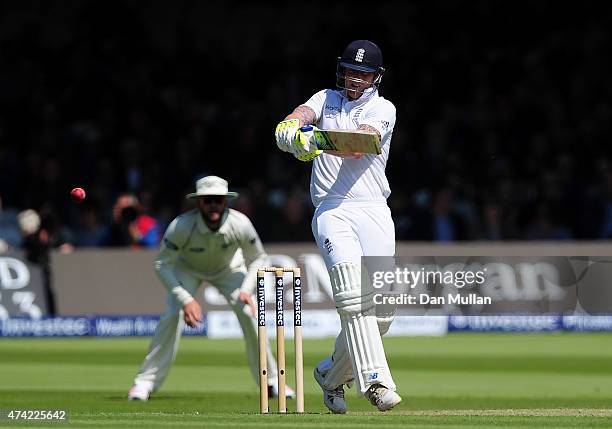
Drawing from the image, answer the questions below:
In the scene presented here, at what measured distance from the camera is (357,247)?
23.3ft

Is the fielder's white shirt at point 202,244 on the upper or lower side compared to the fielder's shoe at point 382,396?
upper

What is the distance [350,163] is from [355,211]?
0.25m

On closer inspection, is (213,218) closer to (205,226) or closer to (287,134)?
(205,226)

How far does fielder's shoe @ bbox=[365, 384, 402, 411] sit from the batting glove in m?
1.19

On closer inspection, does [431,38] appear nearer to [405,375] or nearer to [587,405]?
[405,375]

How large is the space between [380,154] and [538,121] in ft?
34.4

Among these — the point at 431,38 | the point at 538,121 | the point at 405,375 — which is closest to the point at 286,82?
the point at 431,38

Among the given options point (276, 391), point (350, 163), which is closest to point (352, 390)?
point (276, 391)

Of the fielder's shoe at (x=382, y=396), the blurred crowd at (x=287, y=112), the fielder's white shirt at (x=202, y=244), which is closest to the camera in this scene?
the fielder's shoe at (x=382, y=396)

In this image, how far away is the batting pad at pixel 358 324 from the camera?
6.95 m

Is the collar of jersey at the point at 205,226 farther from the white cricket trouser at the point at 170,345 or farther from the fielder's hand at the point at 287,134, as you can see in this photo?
the fielder's hand at the point at 287,134

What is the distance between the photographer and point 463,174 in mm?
16688

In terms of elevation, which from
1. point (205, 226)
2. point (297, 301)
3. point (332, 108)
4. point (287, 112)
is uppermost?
point (287, 112)

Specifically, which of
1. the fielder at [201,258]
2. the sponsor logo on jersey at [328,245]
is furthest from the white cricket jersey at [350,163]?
the fielder at [201,258]
